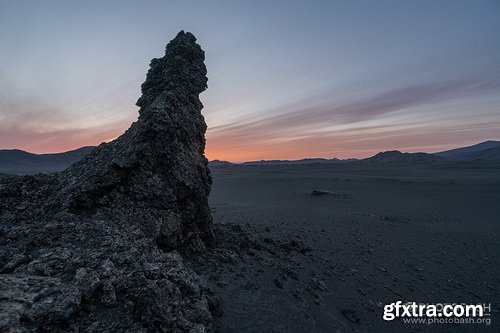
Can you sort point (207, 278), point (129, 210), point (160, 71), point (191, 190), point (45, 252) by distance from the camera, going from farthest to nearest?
point (160, 71) → point (191, 190) → point (207, 278) → point (129, 210) → point (45, 252)

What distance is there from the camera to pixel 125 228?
17.3 ft

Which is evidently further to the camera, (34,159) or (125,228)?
(34,159)

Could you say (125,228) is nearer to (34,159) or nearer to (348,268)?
(348,268)

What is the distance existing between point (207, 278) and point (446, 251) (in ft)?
31.4

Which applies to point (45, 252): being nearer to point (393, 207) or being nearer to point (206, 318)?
point (206, 318)

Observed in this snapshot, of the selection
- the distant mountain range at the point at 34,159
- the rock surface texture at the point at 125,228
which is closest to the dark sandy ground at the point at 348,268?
the rock surface texture at the point at 125,228

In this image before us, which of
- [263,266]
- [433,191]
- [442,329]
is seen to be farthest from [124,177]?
[433,191]

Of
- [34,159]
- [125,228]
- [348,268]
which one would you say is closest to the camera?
[125,228]

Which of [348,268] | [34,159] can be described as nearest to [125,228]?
[348,268]

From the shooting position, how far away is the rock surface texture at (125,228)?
10.5 feet

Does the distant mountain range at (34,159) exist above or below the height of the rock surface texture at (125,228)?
above

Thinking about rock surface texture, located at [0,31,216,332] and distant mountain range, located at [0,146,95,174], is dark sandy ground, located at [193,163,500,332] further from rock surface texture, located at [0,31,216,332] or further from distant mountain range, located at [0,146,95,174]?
distant mountain range, located at [0,146,95,174]

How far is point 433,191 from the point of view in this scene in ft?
83.1

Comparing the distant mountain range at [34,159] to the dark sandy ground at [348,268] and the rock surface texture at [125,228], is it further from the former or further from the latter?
the dark sandy ground at [348,268]
